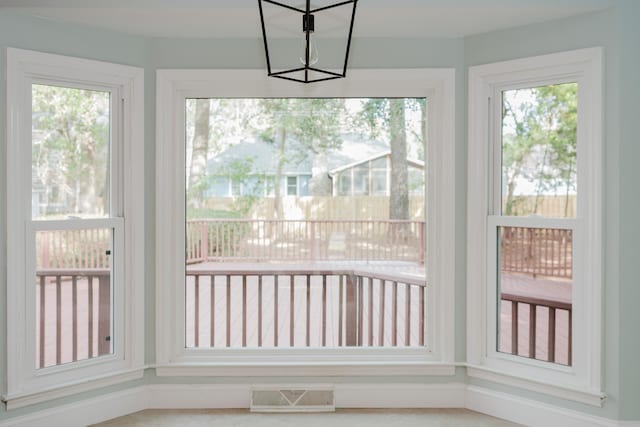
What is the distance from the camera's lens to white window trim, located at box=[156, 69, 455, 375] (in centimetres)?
344

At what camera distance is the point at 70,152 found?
128 inches

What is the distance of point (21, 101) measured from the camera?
297 centimetres

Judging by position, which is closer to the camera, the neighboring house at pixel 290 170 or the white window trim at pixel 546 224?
the white window trim at pixel 546 224

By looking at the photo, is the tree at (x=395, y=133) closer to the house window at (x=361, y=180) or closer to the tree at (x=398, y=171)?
the tree at (x=398, y=171)

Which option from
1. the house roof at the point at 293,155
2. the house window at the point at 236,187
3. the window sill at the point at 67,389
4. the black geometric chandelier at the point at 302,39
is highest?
the black geometric chandelier at the point at 302,39

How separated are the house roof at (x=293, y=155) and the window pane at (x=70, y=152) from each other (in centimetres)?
68

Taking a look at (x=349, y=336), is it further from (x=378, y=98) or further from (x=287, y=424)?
(x=378, y=98)

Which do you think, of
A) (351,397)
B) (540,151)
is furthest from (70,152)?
(540,151)

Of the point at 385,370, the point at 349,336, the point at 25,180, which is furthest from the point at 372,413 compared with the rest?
the point at 25,180

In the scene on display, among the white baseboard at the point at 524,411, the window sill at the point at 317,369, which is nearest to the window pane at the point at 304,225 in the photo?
the window sill at the point at 317,369

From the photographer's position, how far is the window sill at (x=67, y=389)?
2.97 m

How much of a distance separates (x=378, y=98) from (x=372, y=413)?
6.48 ft

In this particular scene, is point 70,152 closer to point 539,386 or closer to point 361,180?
point 361,180

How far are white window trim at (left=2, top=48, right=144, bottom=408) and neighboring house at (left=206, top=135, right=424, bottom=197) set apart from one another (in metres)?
0.52
